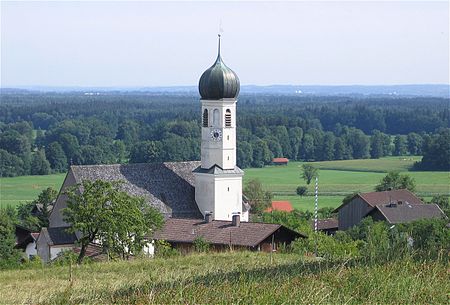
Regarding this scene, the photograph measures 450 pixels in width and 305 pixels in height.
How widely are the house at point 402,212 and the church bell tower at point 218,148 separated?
9.44 metres

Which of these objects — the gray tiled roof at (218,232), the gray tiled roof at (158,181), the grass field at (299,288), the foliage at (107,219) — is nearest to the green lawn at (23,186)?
the gray tiled roof at (158,181)

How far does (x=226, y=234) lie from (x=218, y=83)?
8255mm

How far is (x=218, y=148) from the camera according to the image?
1484 inches

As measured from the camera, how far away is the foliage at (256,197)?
174ft

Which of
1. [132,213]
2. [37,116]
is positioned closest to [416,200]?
[132,213]

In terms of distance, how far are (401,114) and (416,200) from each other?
4375 inches

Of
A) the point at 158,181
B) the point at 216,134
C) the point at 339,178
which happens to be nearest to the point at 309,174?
the point at 339,178

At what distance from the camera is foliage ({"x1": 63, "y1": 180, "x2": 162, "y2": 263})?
2606 centimetres

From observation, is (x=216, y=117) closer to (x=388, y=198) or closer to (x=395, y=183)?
(x=388, y=198)

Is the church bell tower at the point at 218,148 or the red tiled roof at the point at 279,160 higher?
the church bell tower at the point at 218,148

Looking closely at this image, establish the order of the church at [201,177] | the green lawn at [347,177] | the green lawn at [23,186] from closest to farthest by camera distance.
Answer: the church at [201,177] → the green lawn at [23,186] → the green lawn at [347,177]

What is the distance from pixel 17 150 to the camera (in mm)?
96562

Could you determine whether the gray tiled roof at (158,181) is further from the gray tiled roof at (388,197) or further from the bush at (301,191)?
the bush at (301,191)

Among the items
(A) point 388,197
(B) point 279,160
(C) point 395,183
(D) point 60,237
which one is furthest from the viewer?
(B) point 279,160
